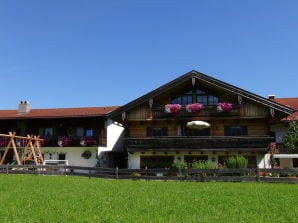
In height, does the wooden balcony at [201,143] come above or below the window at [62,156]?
above

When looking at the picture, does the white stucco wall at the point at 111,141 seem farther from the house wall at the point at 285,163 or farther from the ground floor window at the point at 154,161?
the house wall at the point at 285,163

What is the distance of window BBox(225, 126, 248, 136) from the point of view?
29.1 meters

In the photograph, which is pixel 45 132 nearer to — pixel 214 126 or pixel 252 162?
pixel 214 126

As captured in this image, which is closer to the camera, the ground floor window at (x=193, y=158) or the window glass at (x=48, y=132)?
the ground floor window at (x=193, y=158)

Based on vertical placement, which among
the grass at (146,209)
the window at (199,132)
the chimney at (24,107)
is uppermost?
the chimney at (24,107)

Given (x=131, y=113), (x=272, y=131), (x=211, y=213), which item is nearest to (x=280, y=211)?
(x=211, y=213)

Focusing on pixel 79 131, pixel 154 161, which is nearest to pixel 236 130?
pixel 154 161

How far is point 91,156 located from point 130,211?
26.1m

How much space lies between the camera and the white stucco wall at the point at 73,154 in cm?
3464

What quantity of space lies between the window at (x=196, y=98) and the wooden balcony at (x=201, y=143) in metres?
3.29

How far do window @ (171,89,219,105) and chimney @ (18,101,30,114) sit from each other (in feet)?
58.6

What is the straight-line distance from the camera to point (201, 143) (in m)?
27.9

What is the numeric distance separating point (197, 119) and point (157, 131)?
3.63m

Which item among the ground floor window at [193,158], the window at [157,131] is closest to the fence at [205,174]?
the ground floor window at [193,158]
